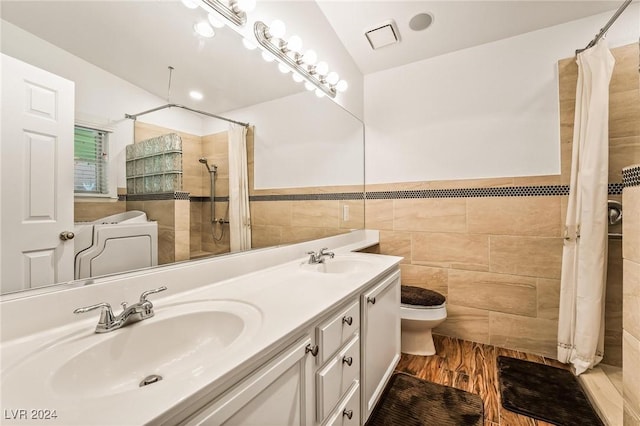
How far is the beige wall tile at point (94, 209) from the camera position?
76cm

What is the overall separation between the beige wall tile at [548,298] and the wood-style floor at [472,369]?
32 centimetres

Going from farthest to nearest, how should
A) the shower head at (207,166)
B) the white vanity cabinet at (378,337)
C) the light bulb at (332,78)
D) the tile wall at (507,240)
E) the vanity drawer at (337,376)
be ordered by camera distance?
1. the light bulb at (332,78)
2. the tile wall at (507,240)
3. the white vanity cabinet at (378,337)
4. the shower head at (207,166)
5. the vanity drawer at (337,376)

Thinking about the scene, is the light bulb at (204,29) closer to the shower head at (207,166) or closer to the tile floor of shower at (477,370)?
the shower head at (207,166)

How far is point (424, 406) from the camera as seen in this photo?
1.42 meters

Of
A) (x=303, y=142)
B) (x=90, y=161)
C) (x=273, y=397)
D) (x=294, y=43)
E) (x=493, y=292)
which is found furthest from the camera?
(x=493, y=292)

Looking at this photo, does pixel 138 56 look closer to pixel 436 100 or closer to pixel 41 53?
pixel 41 53

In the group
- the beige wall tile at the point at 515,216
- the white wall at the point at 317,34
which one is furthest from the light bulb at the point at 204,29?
the beige wall tile at the point at 515,216

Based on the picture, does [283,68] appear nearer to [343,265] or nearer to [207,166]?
[207,166]

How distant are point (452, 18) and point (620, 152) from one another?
4.61ft

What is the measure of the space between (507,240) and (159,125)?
2.31m

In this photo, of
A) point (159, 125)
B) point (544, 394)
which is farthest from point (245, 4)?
point (544, 394)

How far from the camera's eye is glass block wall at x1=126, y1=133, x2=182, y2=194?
89 cm

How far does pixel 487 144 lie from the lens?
2027 millimetres

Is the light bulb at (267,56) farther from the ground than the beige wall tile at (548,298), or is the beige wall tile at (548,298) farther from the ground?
the light bulb at (267,56)
